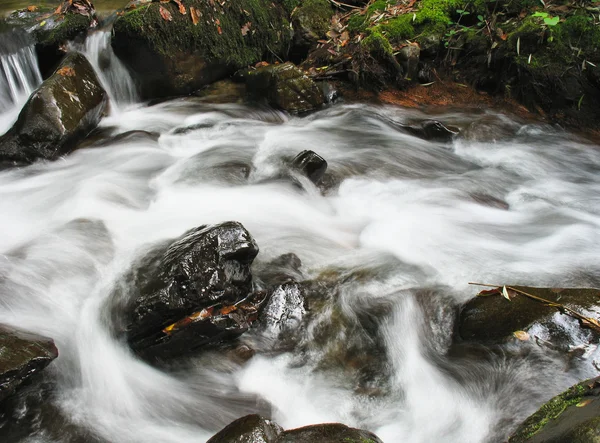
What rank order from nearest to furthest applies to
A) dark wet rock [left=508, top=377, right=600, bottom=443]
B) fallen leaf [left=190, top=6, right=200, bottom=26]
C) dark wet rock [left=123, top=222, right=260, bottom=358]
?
dark wet rock [left=508, top=377, right=600, bottom=443] < dark wet rock [left=123, top=222, right=260, bottom=358] < fallen leaf [left=190, top=6, right=200, bottom=26]

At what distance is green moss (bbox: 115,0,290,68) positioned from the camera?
21.7ft

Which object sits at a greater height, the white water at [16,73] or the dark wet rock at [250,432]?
the white water at [16,73]

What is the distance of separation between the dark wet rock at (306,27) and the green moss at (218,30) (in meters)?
0.22

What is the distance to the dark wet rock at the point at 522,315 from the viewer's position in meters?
3.00

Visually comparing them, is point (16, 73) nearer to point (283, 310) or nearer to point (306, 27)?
point (306, 27)

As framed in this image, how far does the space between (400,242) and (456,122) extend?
2.99 meters

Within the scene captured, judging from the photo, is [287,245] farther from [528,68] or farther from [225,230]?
[528,68]

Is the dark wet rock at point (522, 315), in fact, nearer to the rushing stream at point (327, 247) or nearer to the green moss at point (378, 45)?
the rushing stream at point (327, 247)

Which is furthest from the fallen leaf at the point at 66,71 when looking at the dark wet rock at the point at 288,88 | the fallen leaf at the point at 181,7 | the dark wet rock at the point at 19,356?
the dark wet rock at the point at 19,356

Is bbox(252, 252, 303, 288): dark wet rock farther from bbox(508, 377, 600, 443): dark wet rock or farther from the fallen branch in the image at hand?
bbox(508, 377, 600, 443): dark wet rock

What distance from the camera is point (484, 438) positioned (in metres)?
2.72

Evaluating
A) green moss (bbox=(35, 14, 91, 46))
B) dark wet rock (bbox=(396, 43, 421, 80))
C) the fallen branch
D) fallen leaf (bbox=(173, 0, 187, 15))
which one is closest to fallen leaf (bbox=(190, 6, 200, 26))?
fallen leaf (bbox=(173, 0, 187, 15))

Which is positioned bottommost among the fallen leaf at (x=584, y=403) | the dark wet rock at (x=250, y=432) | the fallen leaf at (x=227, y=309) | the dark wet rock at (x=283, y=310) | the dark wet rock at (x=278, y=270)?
the dark wet rock at (x=283, y=310)

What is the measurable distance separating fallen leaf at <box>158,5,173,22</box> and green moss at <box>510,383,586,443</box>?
669 centimetres
